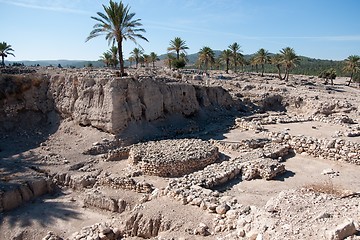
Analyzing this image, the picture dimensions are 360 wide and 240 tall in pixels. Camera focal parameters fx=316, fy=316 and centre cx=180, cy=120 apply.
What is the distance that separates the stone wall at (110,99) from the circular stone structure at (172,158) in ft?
11.0

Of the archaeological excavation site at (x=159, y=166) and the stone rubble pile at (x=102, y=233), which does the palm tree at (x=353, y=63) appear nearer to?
the archaeological excavation site at (x=159, y=166)

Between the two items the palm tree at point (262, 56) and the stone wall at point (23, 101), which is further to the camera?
the palm tree at point (262, 56)

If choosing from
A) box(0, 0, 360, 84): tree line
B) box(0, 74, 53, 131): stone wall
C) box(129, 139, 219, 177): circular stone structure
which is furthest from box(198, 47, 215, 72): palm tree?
box(129, 139, 219, 177): circular stone structure

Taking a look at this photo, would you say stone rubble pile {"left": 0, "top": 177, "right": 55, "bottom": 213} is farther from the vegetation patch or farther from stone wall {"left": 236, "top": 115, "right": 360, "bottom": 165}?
stone wall {"left": 236, "top": 115, "right": 360, "bottom": 165}

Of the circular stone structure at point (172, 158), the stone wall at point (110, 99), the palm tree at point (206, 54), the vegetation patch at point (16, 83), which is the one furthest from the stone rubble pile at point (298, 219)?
the palm tree at point (206, 54)

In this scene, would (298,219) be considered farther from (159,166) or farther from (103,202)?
(103,202)

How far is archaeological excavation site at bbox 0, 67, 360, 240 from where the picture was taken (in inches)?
333

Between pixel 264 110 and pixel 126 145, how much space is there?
16.2 m

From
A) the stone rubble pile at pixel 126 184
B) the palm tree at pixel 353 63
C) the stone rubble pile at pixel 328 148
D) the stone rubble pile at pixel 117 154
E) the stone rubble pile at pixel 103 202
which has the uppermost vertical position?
the palm tree at pixel 353 63

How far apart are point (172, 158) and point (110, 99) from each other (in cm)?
624

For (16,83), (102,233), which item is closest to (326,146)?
(102,233)

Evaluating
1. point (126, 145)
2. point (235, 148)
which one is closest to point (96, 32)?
point (126, 145)

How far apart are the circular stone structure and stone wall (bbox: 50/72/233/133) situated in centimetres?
335

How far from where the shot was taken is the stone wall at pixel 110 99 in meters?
18.1
